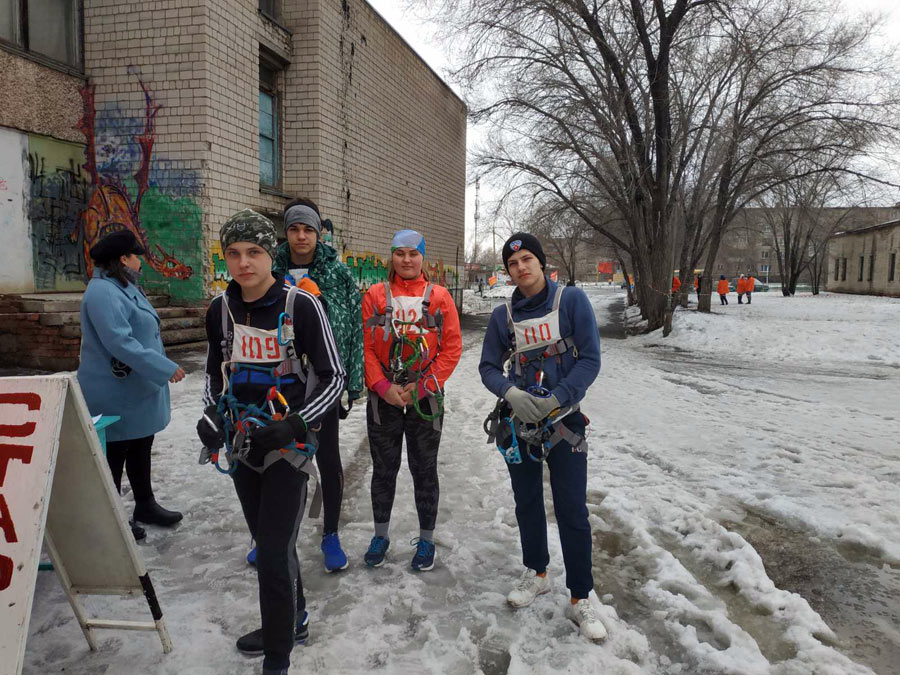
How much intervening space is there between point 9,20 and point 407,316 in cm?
966

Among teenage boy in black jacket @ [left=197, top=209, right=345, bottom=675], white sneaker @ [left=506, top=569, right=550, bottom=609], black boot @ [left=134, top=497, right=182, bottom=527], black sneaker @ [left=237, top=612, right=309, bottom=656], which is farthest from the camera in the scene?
black boot @ [left=134, top=497, right=182, bottom=527]

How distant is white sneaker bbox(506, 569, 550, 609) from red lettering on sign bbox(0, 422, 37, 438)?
2.19 metres

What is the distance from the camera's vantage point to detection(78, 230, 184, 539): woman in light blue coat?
3166mm

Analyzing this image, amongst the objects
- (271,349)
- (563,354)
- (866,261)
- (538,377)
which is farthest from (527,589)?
(866,261)

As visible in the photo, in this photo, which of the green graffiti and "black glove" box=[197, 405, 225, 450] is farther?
the green graffiti

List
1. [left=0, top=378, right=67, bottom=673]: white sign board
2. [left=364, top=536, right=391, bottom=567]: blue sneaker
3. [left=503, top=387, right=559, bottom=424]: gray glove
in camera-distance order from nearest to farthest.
A: [left=0, top=378, right=67, bottom=673]: white sign board, [left=503, top=387, right=559, bottom=424]: gray glove, [left=364, top=536, right=391, bottom=567]: blue sneaker

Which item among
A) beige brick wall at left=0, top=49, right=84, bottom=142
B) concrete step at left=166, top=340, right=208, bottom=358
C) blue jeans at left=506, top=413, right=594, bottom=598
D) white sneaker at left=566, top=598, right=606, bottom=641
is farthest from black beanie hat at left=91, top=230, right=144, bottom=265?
beige brick wall at left=0, top=49, right=84, bottom=142

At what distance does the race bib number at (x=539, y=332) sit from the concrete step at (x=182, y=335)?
772 cm

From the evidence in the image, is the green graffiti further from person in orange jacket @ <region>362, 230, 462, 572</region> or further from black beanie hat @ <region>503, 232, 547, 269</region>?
black beanie hat @ <region>503, 232, 547, 269</region>

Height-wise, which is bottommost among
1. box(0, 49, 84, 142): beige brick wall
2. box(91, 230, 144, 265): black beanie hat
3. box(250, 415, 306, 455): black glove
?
box(250, 415, 306, 455): black glove

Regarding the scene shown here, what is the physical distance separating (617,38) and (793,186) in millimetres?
6763

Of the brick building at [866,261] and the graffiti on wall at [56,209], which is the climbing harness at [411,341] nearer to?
the graffiti on wall at [56,209]

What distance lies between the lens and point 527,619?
2789mm

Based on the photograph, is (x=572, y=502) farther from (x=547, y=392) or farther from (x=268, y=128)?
(x=268, y=128)
